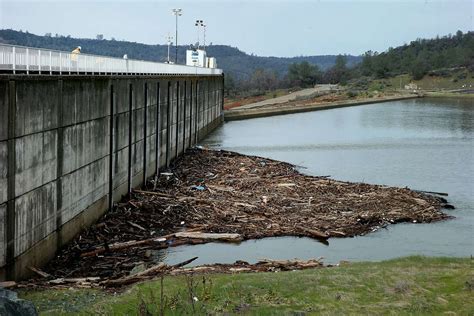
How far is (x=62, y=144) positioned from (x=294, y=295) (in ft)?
31.9

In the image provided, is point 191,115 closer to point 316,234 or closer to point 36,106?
point 316,234

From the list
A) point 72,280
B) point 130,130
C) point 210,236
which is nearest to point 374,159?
point 130,130

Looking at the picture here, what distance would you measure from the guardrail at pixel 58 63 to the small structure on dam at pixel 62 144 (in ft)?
0.11

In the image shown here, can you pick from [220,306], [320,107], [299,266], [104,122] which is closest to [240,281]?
[220,306]

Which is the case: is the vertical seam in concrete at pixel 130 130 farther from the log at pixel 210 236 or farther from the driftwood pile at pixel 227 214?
the log at pixel 210 236

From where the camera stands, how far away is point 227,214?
2583 cm

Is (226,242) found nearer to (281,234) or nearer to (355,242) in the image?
(281,234)

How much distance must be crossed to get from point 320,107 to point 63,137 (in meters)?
92.4

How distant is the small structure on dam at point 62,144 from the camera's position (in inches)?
615

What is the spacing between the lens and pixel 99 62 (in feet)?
86.5

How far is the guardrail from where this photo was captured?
54.1 feet

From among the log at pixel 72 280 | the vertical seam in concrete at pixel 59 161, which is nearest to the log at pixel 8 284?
the log at pixel 72 280

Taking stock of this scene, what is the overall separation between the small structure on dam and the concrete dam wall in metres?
0.03

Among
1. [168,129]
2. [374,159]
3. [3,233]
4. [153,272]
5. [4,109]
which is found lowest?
[374,159]
